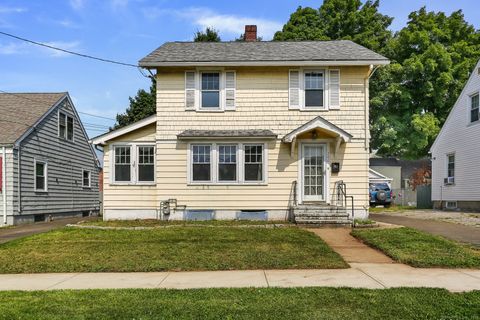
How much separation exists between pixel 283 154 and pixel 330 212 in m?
2.63

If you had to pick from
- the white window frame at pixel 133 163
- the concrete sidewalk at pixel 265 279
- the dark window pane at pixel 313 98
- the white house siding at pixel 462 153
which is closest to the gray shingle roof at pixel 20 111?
the white window frame at pixel 133 163

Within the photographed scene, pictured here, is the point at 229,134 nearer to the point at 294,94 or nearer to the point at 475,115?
the point at 294,94

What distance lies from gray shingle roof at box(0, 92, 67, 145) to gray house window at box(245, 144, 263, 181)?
33.0 feet

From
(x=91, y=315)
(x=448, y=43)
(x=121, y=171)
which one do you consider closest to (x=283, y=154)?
(x=121, y=171)

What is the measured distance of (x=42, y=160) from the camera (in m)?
20.7

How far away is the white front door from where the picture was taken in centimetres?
1526

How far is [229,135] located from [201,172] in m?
1.66

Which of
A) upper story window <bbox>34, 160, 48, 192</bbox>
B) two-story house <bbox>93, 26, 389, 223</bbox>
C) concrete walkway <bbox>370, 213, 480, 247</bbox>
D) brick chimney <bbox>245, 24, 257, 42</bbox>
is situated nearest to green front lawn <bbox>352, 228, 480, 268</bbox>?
concrete walkway <bbox>370, 213, 480, 247</bbox>

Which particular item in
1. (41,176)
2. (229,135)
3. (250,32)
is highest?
(250,32)

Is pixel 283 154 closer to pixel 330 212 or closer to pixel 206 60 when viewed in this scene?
pixel 330 212

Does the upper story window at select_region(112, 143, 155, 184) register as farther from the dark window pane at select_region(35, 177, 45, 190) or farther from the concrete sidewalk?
the concrete sidewalk

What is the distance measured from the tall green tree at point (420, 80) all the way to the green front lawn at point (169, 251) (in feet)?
80.6

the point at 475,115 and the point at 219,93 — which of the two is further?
the point at 475,115

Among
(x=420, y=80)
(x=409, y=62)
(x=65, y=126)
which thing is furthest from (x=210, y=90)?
(x=420, y=80)
